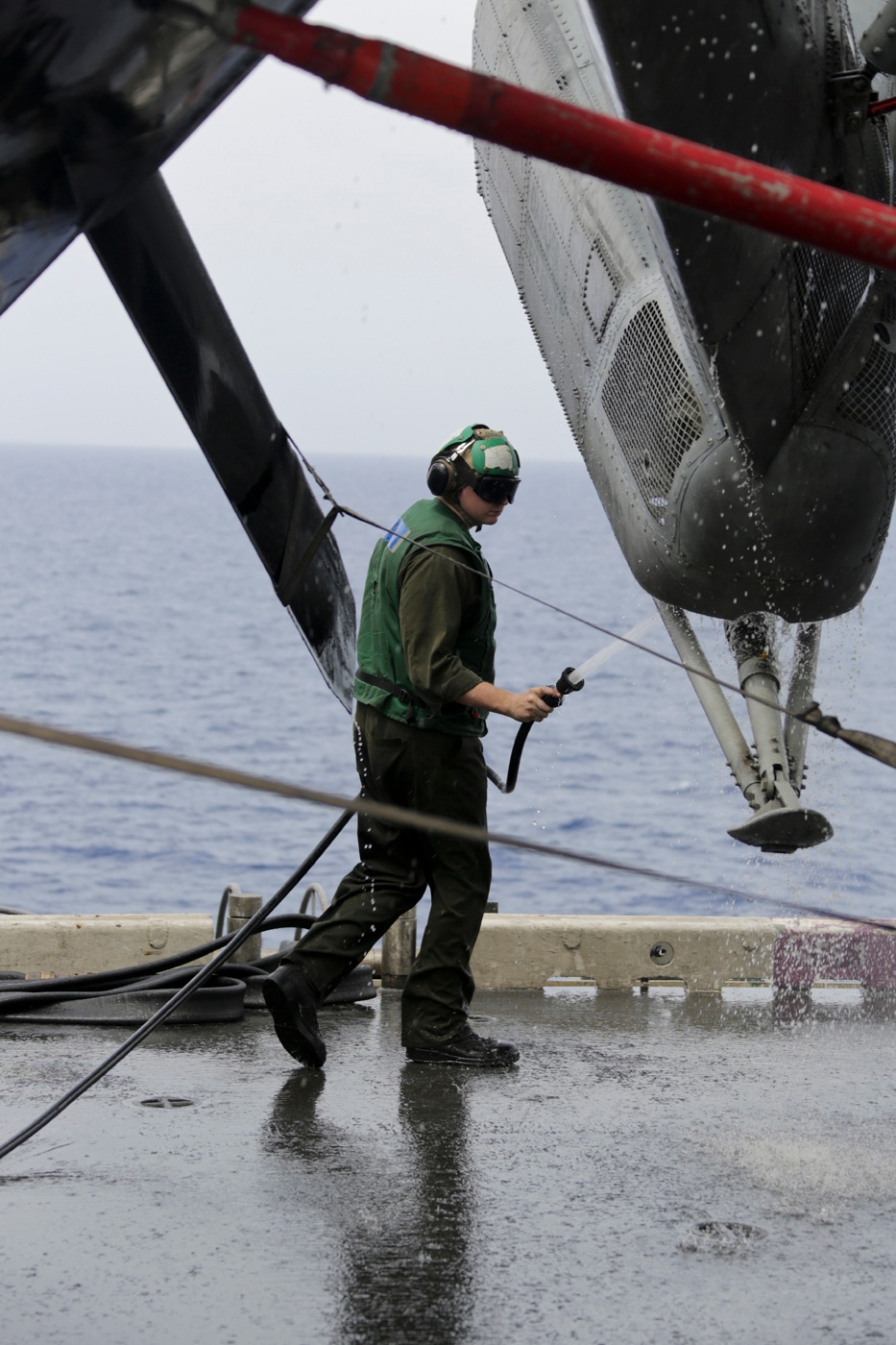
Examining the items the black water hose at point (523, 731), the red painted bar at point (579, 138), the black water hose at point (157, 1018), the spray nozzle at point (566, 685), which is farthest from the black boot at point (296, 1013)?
the red painted bar at point (579, 138)

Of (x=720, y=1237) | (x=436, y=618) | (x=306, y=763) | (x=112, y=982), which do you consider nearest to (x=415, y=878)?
(x=436, y=618)

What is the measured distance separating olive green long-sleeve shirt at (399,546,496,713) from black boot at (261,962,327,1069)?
3.27 ft

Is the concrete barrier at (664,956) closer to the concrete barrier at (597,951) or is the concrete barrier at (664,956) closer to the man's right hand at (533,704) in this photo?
the concrete barrier at (597,951)

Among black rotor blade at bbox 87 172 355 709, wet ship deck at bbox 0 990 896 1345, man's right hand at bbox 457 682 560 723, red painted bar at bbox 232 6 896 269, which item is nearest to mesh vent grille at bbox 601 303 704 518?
man's right hand at bbox 457 682 560 723

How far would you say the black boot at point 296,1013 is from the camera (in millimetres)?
5246

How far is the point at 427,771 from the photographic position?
17.7ft

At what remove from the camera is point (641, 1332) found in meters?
3.28

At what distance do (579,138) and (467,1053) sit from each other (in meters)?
3.92

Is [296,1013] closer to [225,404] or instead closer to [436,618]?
[436,618]

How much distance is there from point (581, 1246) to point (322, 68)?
2.73 meters

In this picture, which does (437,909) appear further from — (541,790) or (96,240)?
(541,790)

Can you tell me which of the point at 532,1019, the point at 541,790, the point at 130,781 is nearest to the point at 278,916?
the point at 532,1019

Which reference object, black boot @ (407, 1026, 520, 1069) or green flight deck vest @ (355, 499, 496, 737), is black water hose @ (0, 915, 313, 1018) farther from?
green flight deck vest @ (355, 499, 496, 737)

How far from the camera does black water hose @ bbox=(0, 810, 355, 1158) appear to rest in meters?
4.22
